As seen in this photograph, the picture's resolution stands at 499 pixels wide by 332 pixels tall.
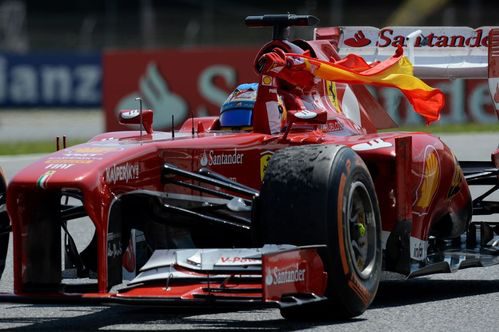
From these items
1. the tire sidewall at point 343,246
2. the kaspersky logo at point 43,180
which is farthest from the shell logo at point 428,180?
the kaspersky logo at point 43,180

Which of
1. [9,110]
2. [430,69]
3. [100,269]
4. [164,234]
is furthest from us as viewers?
[9,110]

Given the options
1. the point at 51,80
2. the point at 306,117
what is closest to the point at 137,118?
the point at 306,117

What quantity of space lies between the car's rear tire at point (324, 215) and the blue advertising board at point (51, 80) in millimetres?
22957

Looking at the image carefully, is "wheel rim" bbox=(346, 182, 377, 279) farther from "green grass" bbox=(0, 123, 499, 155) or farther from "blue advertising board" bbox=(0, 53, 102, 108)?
"blue advertising board" bbox=(0, 53, 102, 108)

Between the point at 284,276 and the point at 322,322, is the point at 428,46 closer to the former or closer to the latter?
the point at 322,322

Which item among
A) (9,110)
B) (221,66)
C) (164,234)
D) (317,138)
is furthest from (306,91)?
(9,110)

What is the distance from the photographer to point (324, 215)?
22.2 feet

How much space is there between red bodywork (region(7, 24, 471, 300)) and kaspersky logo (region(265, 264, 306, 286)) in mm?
96

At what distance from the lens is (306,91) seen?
853 cm

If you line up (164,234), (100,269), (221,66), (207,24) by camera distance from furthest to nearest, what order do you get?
(207,24) < (221,66) < (164,234) < (100,269)

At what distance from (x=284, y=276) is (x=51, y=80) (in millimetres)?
24334

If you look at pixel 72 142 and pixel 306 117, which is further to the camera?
pixel 72 142

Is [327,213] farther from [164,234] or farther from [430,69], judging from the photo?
[430,69]

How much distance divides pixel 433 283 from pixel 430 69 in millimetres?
1722
